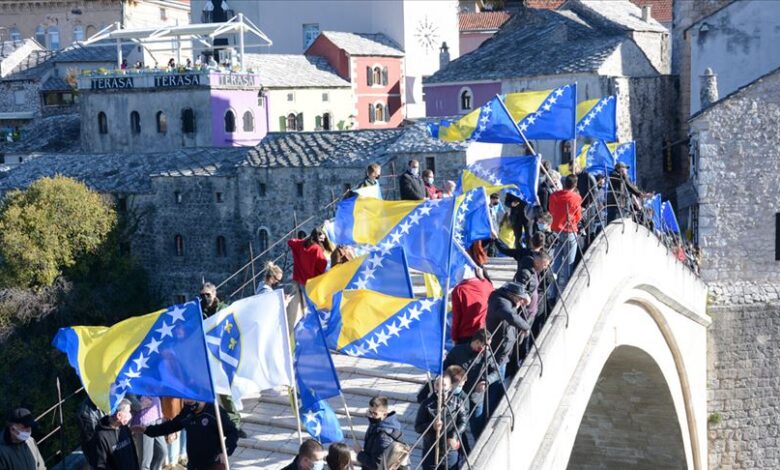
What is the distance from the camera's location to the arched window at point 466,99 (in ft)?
114

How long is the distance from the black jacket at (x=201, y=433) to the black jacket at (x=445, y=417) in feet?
4.91

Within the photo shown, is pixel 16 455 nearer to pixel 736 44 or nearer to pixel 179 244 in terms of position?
pixel 736 44

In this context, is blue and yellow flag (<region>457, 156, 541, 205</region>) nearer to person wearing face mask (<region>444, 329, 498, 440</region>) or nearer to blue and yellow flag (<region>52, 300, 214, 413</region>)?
person wearing face mask (<region>444, 329, 498, 440</region>)

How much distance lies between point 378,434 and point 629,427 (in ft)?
40.4

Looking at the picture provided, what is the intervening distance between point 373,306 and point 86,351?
7.69 feet

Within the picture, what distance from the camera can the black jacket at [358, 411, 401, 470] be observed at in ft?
28.8

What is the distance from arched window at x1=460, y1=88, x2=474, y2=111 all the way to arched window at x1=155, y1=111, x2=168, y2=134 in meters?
10.1

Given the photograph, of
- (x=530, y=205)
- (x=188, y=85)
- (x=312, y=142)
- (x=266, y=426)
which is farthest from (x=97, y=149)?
(x=266, y=426)

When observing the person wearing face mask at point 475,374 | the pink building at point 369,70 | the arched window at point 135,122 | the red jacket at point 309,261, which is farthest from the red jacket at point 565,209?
the pink building at point 369,70

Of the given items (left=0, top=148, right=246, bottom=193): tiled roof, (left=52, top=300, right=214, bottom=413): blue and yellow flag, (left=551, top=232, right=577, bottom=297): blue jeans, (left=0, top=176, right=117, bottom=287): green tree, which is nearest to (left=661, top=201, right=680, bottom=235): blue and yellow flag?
(left=551, top=232, right=577, bottom=297): blue jeans

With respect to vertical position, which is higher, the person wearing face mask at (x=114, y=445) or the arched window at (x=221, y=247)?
the person wearing face mask at (x=114, y=445)

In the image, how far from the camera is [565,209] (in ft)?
47.0

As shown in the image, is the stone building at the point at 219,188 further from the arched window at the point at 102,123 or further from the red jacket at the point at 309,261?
the red jacket at the point at 309,261

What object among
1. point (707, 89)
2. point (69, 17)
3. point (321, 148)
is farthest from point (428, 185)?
point (69, 17)
